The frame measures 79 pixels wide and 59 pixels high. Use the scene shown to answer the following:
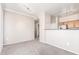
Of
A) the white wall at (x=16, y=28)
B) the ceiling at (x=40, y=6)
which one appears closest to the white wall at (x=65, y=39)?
the ceiling at (x=40, y=6)

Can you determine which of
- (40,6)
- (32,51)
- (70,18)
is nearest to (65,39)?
(32,51)

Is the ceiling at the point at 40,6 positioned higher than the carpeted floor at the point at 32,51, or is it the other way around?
the ceiling at the point at 40,6

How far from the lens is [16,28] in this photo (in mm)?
4637

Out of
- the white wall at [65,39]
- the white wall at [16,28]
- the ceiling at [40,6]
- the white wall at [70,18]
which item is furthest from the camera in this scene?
the white wall at [70,18]

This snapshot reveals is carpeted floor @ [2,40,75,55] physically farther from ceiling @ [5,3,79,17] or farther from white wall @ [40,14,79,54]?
ceiling @ [5,3,79,17]

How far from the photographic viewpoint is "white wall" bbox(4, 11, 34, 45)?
4.06 meters

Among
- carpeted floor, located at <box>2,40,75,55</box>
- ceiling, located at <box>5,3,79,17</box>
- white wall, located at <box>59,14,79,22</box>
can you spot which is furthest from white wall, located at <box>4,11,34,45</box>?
white wall, located at <box>59,14,79,22</box>

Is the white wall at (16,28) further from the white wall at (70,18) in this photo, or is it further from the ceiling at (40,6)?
the white wall at (70,18)

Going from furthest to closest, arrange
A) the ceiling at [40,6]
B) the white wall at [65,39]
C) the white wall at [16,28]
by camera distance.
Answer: the white wall at [16,28], the ceiling at [40,6], the white wall at [65,39]

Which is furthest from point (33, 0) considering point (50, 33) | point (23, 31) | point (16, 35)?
point (23, 31)

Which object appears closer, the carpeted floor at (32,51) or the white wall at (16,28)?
the carpeted floor at (32,51)

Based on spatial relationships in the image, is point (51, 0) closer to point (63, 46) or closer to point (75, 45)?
point (75, 45)

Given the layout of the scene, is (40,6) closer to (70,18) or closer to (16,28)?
(16,28)

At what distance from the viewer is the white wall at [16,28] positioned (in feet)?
13.3
